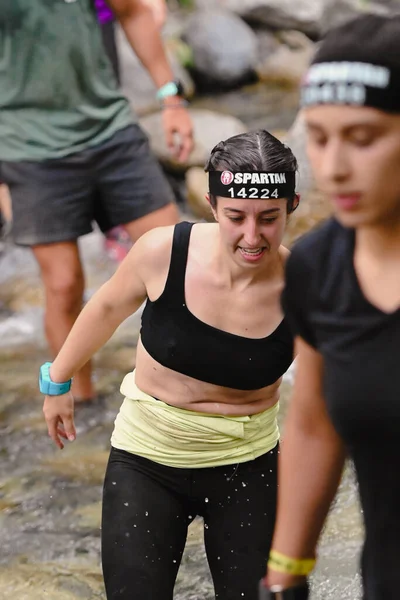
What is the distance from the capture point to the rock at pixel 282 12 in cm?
1221

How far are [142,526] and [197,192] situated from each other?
5.14m

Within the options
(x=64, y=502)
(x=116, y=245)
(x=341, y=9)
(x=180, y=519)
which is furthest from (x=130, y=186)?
(x=341, y=9)

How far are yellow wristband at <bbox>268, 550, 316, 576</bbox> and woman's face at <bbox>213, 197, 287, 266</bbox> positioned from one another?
3.03ft

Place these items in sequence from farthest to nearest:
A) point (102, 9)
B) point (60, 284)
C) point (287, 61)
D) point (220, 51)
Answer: point (287, 61), point (220, 51), point (102, 9), point (60, 284)

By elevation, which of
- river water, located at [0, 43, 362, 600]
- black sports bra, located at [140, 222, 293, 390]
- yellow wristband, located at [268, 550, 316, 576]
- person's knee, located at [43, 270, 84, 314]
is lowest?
river water, located at [0, 43, 362, 600]

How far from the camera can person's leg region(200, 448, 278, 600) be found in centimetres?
268

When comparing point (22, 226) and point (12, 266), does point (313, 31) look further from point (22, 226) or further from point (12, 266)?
point (22, 226)

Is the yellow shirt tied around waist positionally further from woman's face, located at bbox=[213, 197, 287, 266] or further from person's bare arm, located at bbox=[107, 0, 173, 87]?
person's bare arm, located at bbox=[107, 0, 173, 87]

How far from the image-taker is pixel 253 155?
2668 mm

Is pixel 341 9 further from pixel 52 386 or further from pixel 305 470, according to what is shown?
pixel 305 470

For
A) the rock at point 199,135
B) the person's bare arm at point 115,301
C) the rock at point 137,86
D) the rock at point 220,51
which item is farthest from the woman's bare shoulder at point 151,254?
the rock at point 220,51

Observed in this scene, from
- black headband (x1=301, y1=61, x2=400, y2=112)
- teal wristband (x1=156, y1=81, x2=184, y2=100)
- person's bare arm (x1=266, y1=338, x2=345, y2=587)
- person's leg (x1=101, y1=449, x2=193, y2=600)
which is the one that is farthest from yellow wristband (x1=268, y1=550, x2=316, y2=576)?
teal wristband (x1=156, y1=81, x2=184, y2=100)

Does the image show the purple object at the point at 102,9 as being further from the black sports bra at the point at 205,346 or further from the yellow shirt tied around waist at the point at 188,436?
the yellow shirt tied around waist at the point at 188,436

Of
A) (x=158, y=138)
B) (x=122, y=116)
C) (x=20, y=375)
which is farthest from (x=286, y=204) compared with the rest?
(x=158, y=138)
